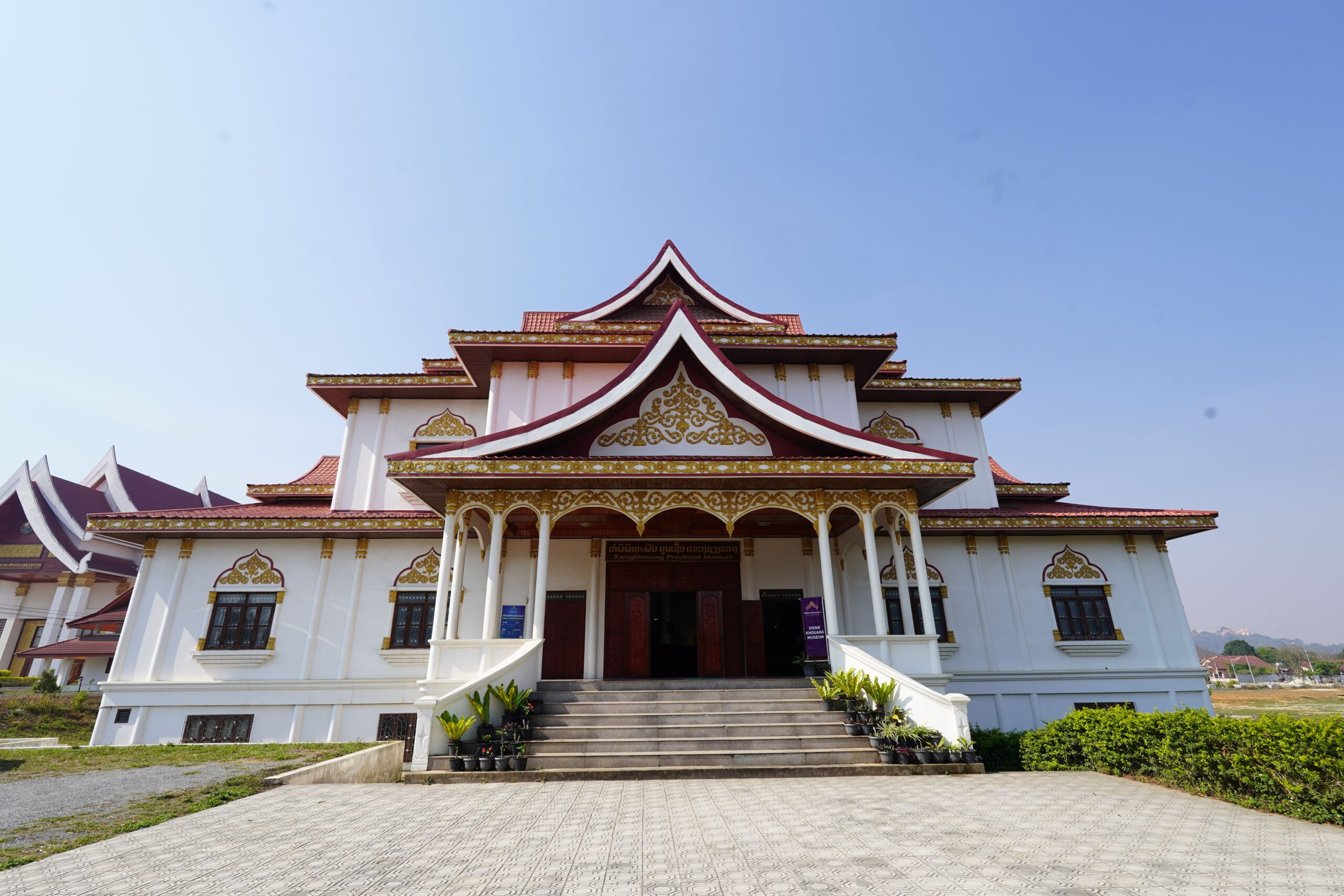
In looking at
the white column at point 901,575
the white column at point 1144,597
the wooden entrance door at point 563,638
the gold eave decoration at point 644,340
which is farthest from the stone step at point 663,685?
the white column at point 1144,597

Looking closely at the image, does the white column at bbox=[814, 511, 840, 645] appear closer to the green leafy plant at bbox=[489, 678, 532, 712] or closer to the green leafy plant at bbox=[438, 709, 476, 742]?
the green leafy plant at bbox=[489, 678, 532, 712]

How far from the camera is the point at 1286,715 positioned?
6.04m

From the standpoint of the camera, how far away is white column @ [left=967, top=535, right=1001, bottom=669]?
1274 centimetres

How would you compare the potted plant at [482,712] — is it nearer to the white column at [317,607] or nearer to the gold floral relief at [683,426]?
the gold floral relief at [683,426]

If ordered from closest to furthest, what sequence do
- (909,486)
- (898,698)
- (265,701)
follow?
(898,698), (909,486), (265,701)

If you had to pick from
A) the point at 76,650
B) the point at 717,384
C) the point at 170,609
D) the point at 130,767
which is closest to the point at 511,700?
the point at 130,767

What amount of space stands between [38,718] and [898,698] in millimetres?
19399

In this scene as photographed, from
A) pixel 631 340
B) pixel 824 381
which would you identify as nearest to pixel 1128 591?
pixel 824 381

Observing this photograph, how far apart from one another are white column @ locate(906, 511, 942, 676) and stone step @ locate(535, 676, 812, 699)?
2.00m

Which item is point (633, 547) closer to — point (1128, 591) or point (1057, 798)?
point (1057, 798)

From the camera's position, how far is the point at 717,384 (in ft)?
38.1

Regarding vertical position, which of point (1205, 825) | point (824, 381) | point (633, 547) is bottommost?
point (1205, 825)

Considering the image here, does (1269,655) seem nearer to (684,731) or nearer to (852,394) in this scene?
(852,394)

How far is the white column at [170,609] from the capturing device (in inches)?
481
